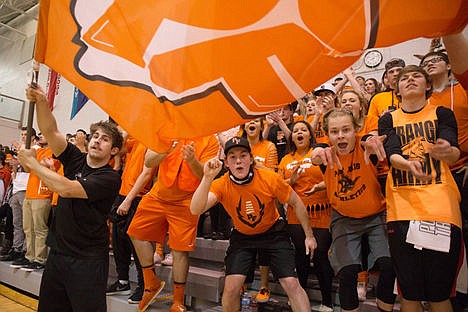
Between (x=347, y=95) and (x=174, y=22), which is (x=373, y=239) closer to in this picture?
(x=347, y=95)

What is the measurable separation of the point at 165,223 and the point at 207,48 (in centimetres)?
292

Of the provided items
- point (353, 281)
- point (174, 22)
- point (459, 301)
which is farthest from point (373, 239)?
point (174, 22)

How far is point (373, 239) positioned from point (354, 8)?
201 cm

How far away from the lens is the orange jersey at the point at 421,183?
2219 mm

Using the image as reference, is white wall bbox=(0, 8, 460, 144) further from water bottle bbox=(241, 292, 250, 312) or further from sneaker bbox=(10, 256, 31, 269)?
water bottle bbox=(241, 292, 250, 312)

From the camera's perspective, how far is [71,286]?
2689 millimetres

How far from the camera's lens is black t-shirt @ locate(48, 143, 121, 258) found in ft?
9.23

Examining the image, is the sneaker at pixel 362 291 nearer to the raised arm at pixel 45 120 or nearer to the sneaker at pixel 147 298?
the sneaker at pixel 147 298

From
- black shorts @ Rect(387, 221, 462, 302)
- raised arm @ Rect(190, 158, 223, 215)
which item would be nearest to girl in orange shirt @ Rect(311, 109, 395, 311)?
black shorts @ Rect(387, 221, 462, 302)

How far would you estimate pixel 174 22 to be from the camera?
191cm

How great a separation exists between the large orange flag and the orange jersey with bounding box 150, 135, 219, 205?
2059mm

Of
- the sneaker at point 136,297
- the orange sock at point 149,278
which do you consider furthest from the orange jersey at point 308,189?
the sneaker at point 136,297

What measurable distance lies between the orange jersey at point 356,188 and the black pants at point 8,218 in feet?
23.4

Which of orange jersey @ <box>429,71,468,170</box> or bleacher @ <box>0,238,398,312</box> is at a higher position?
orange jersey @ <box>429,71,468,170</box>
